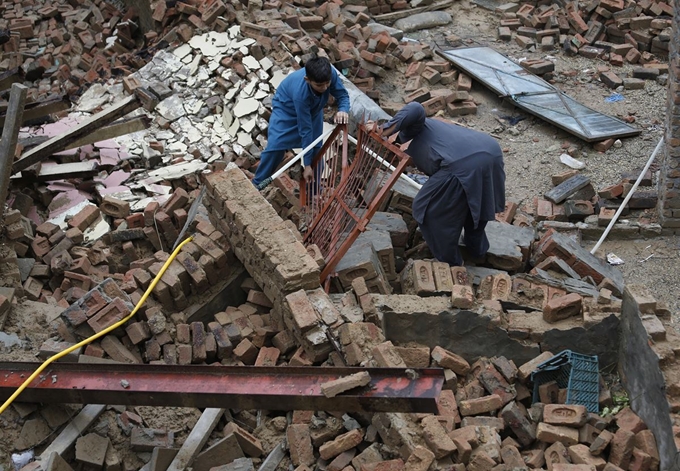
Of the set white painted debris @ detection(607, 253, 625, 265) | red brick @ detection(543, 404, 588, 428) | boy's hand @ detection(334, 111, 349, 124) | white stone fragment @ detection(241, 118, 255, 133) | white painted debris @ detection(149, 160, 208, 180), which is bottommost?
white painted debris @ detection(607, 253, 625, 265)

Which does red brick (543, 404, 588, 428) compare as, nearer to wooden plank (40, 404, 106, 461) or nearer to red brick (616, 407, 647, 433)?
red brick (616, 407, 647, 433)

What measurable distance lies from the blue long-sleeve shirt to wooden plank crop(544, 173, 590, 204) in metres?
2.81

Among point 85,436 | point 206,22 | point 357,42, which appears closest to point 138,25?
point 206,22

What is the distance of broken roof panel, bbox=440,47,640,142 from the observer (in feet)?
31.9

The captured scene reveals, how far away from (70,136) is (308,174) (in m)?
2.81

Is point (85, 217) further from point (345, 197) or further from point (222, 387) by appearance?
point (222, 387)

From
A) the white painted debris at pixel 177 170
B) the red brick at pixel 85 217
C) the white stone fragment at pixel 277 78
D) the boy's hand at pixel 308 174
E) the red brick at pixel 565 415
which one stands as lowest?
the white painted debris at pixel 177 170

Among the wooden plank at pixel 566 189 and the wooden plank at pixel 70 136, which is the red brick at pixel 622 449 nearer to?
the wooden plank at pixel 566 189

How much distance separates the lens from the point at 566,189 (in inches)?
344

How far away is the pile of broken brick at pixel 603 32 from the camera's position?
448 inches

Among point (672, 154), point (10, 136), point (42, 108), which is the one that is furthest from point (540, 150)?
point (10, 136)

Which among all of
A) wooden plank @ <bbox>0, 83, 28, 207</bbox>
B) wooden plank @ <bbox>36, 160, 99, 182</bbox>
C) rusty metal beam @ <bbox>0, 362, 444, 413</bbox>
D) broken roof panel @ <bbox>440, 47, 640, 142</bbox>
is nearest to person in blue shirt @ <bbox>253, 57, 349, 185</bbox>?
wooden plank @ <bbox>36, 160, 99, 182</bbox>

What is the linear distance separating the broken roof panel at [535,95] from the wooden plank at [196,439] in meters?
6.43

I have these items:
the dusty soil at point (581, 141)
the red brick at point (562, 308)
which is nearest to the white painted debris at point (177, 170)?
the dusty soil at point (581, 141)
